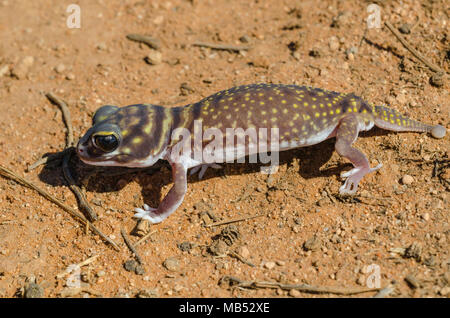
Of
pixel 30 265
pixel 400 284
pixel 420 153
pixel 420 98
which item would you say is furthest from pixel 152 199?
pixel 420 98

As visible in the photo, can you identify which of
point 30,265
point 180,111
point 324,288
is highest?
point 180,111

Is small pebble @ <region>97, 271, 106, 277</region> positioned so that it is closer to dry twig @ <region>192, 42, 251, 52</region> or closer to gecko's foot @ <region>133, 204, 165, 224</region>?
gecko's foot @ <region>133, 204, 165, 224</region>

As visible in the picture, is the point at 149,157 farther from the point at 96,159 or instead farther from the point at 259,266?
the point at 259,266

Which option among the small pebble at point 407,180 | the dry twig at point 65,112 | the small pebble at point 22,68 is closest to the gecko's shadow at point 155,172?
the dry twig at point 65,112

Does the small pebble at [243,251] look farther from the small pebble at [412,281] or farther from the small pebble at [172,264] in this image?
the small pebble at [412,281]

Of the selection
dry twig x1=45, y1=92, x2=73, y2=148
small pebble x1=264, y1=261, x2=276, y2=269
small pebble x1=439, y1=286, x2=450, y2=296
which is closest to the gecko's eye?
dry twig x1=45, y1=92, x2=73, y2=148
